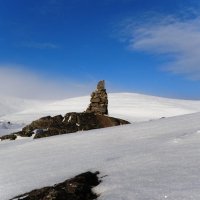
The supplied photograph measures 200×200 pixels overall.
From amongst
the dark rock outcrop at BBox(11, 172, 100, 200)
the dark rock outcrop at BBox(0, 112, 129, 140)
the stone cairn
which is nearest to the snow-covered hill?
the dark rock outcrop at BBox(11, 172, 100, 200)

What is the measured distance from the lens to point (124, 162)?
9750mm

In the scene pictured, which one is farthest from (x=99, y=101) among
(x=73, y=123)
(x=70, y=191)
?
(x=70, y=191)

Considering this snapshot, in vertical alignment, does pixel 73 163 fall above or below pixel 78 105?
below

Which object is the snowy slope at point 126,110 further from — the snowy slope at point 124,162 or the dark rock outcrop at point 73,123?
the snowy slope at point 124,162

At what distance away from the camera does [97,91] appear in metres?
33.8

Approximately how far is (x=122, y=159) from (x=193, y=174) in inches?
99.6

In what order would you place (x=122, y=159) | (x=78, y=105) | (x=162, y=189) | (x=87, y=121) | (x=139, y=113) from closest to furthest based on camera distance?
(x=162, y=189) → (x=122, y=159) → (x=87, y=121) → (x=139, y=113) → (x=78, y=105)

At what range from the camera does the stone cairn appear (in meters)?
32.5

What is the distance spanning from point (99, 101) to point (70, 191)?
25.1 m

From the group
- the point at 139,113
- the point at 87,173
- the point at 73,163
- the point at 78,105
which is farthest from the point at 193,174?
the point at 78,105

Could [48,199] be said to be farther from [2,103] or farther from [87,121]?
[2,103]

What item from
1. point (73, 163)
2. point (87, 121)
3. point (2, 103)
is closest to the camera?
point (73, 163)

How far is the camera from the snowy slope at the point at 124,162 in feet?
24.4

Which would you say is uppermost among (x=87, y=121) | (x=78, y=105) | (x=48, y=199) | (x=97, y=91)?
(x=78, y=105)
